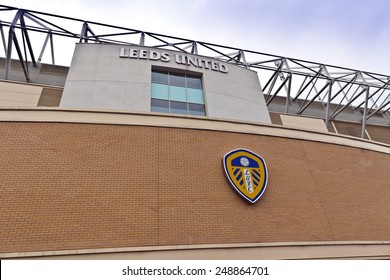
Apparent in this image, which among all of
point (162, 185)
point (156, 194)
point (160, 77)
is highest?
point (160, 77)

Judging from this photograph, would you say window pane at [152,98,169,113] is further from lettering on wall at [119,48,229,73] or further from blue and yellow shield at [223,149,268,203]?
blue and yellow shield at [223,149,268,203]

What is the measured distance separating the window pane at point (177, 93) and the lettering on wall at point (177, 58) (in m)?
2.08

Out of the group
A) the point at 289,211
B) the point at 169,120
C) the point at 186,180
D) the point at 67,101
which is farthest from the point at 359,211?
the point at 67,101

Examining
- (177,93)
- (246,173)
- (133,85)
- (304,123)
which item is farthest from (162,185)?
(304,123)

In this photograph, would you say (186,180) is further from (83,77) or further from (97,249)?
(83,77)

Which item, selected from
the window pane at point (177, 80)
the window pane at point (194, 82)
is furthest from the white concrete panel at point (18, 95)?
the window pane at point (194, 82)

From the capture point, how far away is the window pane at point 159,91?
13148 millimetres

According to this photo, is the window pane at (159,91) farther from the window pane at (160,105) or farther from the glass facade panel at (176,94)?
the window pane at (160,105)

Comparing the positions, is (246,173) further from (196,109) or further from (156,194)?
(196,109)

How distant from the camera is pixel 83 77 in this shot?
40.9ft

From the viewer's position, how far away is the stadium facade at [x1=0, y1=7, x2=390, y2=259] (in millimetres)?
6621

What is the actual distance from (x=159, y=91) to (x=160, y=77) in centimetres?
132

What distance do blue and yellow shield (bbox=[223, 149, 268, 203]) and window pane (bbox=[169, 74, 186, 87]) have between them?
22.6 ft

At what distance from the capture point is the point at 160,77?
46.5ft
